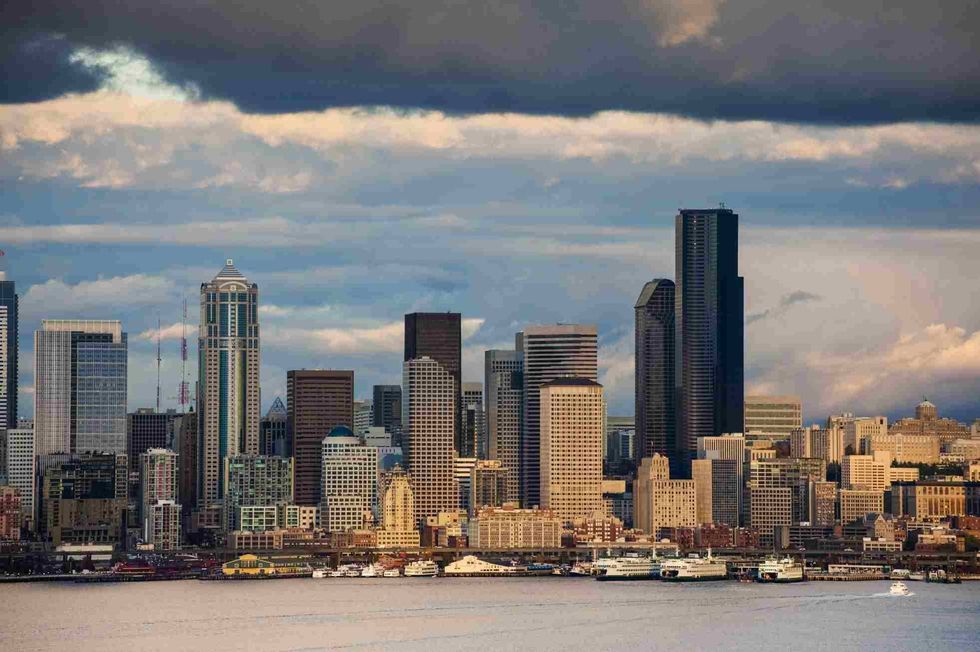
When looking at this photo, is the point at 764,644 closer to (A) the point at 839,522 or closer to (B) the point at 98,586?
(B) the point at 98,586

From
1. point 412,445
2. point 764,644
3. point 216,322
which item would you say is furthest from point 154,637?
point 216,322

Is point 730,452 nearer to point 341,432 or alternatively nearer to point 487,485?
point 487,485

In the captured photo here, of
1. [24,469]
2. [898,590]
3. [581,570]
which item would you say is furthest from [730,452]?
[898,590]

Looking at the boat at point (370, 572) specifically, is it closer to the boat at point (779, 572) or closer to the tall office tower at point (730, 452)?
the boat at point (779, 572)

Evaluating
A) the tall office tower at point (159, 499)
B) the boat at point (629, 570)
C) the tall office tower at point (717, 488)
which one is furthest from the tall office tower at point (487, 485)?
the boat at point (629, 570)

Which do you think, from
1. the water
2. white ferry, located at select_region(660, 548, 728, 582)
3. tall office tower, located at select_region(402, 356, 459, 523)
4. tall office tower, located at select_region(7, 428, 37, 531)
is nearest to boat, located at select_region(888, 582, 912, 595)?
the water

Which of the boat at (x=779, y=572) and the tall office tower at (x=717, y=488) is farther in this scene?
the tall office tower at (x=717, y=488)
